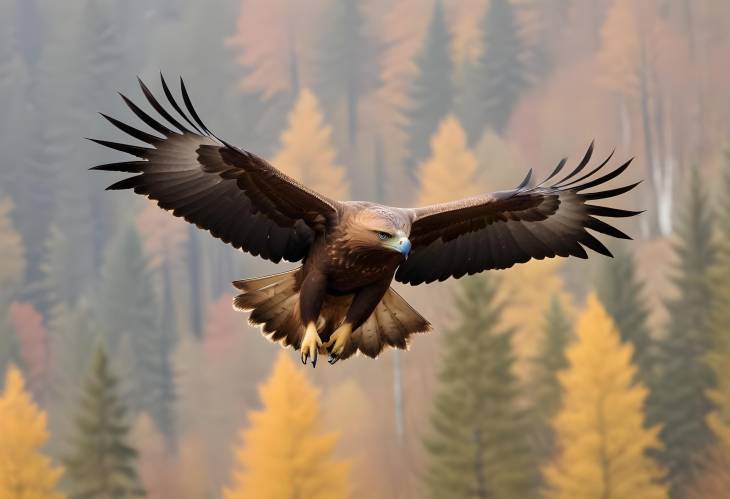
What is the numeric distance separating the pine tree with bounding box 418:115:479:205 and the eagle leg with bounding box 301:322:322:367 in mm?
34760

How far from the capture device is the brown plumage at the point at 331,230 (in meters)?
7.18

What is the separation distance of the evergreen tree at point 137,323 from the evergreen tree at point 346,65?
10.6 m

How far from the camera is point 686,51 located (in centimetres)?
4953

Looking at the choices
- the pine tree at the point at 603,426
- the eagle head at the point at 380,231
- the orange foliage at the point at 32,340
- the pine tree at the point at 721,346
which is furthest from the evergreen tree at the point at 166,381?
the eagle head at the point at 380,231

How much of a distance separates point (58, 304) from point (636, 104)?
23962 millimetres

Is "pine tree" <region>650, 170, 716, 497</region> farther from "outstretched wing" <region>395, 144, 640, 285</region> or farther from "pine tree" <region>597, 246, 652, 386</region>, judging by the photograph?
"outstretched wing" <region>395, 144, 640, 285</region>

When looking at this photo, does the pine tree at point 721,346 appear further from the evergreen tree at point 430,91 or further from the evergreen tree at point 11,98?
the evergreen tree at point 11,98

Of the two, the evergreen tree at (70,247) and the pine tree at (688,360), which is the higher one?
the evergreen tree at (70,247)

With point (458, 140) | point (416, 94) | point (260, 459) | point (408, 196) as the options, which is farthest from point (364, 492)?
point (416, 94)

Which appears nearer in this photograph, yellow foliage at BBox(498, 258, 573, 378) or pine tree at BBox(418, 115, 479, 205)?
yellow foliage at BBox(498, 258, 573, 378)

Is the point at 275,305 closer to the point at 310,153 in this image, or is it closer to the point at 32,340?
the point at 310,153

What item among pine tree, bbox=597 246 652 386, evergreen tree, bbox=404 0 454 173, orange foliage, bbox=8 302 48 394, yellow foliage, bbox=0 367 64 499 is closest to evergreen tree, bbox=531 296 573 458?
pine tree, bbox=597 246 652 386

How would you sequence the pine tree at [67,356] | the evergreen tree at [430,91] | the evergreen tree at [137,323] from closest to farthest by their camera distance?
the pine tree at [67,356]
the evergreen tree at [137,323]
the evergreen tree at [430,91]

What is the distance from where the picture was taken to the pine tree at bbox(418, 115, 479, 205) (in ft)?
140
